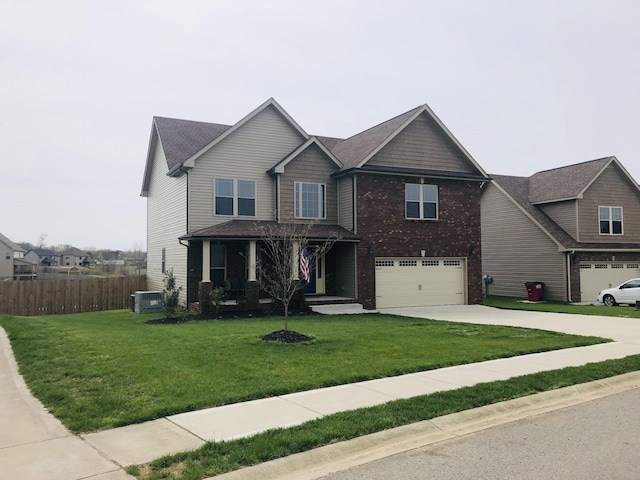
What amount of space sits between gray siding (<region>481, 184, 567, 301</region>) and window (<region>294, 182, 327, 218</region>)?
42.5ft

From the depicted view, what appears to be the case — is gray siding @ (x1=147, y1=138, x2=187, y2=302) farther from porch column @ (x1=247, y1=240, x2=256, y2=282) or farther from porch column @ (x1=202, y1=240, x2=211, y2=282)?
porch column @ (x1=247, y1=240, x2=256, y2=282)

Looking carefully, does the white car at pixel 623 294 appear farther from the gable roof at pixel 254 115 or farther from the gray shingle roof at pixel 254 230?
the gable roof at pixel 254 115

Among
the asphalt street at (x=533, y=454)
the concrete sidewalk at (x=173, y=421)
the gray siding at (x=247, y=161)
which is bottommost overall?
the asphalt street at (x=533, y=454)

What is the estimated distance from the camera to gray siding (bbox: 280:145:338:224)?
22.0 m

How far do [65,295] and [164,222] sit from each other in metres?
5.54

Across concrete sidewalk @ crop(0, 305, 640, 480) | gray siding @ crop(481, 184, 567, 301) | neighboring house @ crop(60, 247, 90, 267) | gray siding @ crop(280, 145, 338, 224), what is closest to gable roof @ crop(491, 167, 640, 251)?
gray siding @ crop(481, 184, 567, 301)

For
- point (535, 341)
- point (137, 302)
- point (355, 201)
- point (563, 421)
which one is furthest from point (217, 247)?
point (563, 421)

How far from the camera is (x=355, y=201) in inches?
860

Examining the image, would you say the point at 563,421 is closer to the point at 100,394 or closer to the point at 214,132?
the point at 100,394

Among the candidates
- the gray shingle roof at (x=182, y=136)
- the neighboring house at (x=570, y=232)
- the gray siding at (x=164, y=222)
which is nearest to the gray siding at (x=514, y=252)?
the neighboring house at (x=570, y=232)

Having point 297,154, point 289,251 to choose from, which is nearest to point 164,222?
point 297,154

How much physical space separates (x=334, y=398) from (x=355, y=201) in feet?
48.7

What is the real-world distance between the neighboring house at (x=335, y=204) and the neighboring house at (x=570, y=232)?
5972mm

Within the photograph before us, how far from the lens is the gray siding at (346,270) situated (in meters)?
21.9
